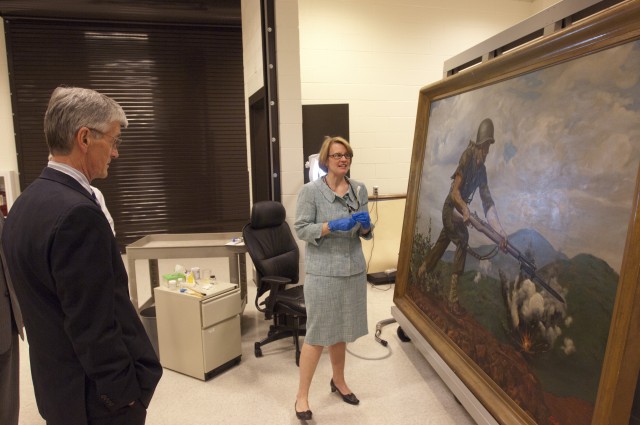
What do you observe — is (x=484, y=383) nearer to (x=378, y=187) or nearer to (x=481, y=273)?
(x=481, y=273)

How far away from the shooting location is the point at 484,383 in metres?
2.02

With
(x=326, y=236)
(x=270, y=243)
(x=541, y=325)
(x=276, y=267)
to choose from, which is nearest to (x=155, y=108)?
(x=270, y=243)

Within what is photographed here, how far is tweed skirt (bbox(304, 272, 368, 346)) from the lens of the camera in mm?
2166

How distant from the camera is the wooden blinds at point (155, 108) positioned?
17.4ft

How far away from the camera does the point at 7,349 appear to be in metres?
1.69

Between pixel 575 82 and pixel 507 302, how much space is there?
991mm

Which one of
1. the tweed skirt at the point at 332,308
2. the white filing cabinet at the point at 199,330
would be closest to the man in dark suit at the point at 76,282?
the tweed skirt at the point at 332,308

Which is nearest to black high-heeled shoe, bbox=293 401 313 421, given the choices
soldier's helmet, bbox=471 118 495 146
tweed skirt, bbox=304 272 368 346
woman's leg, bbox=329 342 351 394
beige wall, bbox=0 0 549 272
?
woman's leg, bbox=329 342 351 394

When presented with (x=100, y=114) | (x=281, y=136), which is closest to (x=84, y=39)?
(x=281, y=136)

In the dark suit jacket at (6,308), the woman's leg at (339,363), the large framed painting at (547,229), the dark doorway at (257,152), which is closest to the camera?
the large framed painting at (547,229)

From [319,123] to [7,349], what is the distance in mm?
3493

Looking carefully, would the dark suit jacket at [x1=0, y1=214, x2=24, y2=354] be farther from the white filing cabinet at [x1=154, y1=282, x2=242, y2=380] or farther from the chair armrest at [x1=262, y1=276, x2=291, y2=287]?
the chair armrest at [x1=262, y1=276, x2=291, y2=287]

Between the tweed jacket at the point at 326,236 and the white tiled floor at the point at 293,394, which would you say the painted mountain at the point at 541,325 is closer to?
the white tiled floor at the point at 293,394

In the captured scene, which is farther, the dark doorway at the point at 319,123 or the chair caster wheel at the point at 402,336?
the dark doorway at the point at 319,123
